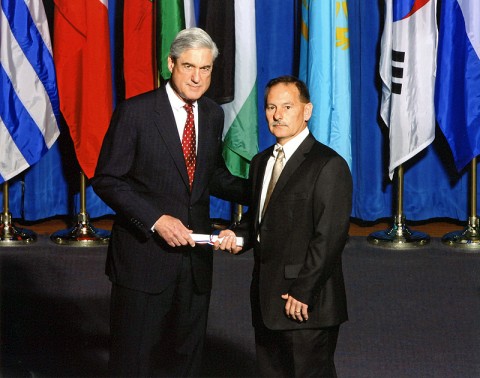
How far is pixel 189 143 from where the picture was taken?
286cm

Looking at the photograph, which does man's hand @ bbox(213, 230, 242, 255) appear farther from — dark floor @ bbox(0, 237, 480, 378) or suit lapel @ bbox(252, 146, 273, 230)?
dark floor @ bbox(0, 237, 480, 378)

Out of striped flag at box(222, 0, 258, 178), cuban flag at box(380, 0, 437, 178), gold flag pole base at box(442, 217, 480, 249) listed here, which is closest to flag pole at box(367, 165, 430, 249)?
gold flag pole base at box(442, 217, 480, 249)

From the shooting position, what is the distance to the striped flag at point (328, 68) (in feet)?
17.9

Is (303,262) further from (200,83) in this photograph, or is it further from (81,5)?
(81,5)

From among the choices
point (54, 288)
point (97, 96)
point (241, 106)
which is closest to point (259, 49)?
point (241, 106)

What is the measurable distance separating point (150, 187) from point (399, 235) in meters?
3.21

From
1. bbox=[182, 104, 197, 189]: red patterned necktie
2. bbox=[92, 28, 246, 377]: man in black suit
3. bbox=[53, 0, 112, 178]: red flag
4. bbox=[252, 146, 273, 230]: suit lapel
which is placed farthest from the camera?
bbox=[53, 0, 112, 178]: red flag

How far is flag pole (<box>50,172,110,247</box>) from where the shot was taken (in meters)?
5.65

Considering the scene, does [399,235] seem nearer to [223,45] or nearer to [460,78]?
[460,78]

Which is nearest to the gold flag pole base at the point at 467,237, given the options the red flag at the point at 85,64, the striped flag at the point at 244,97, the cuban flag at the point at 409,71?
the cuban flag at the point at 409,71

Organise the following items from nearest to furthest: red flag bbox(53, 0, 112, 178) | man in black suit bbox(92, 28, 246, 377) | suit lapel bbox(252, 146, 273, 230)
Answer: suit lapel bbox(252, 146, 273, 230) → man in black suit bbox(92, 28, 246, 377) → red flag bbox(53, 0, 112, 178)

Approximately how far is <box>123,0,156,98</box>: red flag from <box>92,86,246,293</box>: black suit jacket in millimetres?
2759

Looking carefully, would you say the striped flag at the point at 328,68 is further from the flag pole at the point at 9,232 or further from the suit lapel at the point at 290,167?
the suit lapel at the point at 290,167

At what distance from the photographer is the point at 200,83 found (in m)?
2.72
